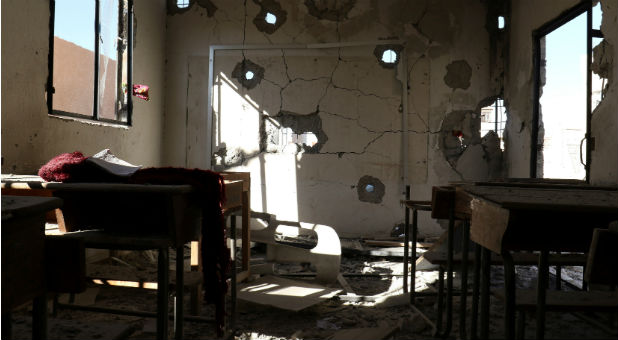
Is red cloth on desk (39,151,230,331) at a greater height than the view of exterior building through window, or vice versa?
the view of exterior building through window

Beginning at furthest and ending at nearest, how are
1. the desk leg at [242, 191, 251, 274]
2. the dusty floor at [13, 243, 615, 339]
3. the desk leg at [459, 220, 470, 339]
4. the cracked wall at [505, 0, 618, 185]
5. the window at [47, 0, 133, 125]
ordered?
the window at [47, 0, 133, 125] < the desk leg at [242, 191, 251, 274] < the cracked wall at [505, 0, 618, 185] < the dusty floor at [13, 243, 615, 339] < the desk leg at [459, 220, 470, 339]

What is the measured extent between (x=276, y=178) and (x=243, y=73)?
1.31 metres

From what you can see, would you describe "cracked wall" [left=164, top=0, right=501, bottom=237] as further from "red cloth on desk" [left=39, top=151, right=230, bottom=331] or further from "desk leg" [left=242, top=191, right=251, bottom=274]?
"red cloth on desk" [left=39, top=151, right=230, bottom=331]

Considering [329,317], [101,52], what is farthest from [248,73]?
A: [329,317]

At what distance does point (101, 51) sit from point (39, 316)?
12.3ft

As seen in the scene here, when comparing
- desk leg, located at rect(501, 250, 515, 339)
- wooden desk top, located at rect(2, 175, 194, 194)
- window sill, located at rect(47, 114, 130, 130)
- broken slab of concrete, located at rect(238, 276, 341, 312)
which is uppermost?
window sill, located at rect(47, 114, 130, 130)

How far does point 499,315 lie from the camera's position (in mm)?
3084

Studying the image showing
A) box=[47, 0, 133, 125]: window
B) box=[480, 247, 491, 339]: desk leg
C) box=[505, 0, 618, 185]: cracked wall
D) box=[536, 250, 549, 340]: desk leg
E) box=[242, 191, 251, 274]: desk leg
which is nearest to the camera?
box=[536, 250, 549, 340]: desk leg

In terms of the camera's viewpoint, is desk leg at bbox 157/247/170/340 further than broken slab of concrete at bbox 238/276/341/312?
No

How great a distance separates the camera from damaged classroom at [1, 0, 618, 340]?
6.24 ft

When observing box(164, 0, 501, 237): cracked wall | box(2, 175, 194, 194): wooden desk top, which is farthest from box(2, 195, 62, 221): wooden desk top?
box(164, 0, 501, 237): cracked wall

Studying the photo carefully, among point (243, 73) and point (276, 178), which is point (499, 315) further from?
point (243, 73)

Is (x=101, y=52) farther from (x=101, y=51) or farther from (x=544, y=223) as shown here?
(x=544, y=223)

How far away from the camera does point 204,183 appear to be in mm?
2045
